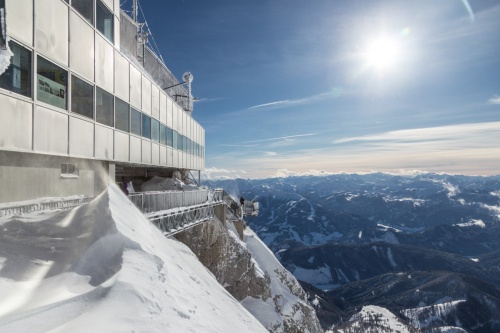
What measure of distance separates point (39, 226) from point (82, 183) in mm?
5786

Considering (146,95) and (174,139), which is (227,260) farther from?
(146,95)

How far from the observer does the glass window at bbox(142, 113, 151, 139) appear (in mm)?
18281

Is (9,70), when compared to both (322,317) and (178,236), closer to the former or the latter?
(178,236)

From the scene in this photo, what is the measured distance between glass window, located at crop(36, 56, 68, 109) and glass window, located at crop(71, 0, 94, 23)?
275cm

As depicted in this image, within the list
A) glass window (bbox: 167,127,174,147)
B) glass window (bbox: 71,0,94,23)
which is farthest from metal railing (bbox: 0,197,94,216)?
glass window (bbox: 167,127,174,147)

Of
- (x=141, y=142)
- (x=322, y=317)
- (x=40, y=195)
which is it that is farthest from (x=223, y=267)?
(x=322, y=317)

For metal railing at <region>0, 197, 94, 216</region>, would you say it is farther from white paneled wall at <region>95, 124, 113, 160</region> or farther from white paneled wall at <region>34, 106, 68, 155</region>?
white paneled wall at <region>95, 124, 113, 160</region>

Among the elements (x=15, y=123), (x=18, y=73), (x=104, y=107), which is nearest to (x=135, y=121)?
(x=104, y=107)

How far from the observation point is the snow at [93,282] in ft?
13.3

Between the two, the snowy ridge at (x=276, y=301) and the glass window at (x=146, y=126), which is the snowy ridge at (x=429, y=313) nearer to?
the snowy ridge at (x=276, y=301)

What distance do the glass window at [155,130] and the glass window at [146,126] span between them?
560mm

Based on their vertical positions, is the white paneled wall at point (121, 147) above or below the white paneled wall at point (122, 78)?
below

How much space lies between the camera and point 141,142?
17.9 m

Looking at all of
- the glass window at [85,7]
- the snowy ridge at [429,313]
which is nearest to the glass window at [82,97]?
the glass window at [85,7]
